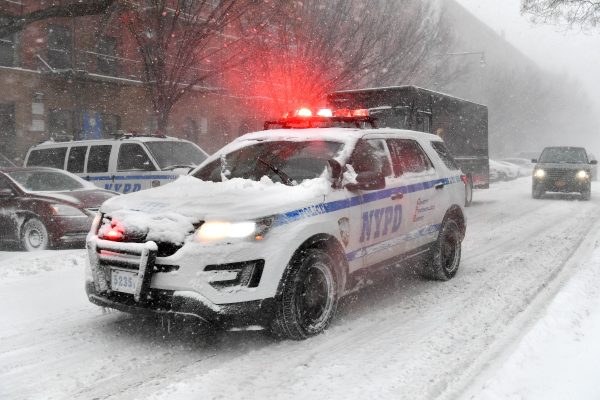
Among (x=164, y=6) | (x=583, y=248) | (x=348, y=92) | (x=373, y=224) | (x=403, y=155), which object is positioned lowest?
(x=583, y=248)

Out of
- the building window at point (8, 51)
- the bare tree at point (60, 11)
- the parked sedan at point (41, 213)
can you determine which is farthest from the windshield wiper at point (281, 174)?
the building window at point (8, 51)

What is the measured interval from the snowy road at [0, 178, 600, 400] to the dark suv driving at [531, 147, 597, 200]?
11.8 meters

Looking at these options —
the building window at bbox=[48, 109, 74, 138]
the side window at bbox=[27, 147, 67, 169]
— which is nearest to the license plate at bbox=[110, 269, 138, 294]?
the side window at bbox=[27, 147, 67, 169]

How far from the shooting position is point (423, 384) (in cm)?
391

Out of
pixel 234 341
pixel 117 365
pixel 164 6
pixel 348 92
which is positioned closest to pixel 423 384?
pixel 234 341

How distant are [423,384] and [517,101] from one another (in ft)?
179

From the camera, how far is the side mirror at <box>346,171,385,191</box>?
521 centimetres

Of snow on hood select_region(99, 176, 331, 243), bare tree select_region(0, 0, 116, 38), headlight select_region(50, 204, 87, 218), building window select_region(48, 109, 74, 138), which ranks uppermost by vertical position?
bare tree select_region(0, 0, 116, 38)

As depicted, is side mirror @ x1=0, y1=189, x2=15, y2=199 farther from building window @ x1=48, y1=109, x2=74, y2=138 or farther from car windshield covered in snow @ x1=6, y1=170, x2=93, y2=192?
building window @ x1=48, y1=109, x2=74, y2=138

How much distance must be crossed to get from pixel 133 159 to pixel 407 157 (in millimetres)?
6759

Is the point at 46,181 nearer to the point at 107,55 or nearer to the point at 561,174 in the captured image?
the point at 561,174

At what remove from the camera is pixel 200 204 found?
4.55 m

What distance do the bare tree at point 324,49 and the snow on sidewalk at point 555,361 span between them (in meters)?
14.1

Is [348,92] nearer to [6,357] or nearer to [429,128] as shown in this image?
[429,128]
